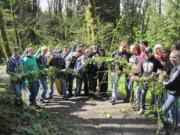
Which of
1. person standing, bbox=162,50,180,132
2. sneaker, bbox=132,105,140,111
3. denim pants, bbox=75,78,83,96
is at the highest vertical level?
person standing, bbox=162,50,180,132

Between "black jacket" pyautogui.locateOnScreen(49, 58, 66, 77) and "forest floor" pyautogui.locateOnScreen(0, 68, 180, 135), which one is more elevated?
"black jacket" pyautogui.locateOnScreen(49, 58, 66, 77)

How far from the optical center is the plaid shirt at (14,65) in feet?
40.0

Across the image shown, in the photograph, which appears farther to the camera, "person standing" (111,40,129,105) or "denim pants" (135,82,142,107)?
"person standing" (111,40,129,105)

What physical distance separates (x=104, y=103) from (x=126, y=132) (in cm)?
372

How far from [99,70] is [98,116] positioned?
120 inches

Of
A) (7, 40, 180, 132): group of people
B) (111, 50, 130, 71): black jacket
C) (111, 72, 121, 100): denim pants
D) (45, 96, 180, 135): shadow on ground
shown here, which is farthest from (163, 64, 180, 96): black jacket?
(111, 72, 121, 100): denim pants

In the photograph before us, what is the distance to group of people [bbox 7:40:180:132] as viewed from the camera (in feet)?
31.7

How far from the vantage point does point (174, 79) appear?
29.5 feet

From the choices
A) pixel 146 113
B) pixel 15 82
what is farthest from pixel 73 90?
pixel 146 113

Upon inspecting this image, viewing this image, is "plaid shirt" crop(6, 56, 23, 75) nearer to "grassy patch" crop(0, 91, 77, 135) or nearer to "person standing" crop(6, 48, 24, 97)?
"person standing" crop(6, 48, 24, 97)

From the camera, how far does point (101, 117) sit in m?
11.5

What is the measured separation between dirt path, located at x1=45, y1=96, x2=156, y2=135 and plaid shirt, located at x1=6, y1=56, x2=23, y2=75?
1.53 meters

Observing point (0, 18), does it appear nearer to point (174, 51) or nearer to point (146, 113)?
point (146, 113)

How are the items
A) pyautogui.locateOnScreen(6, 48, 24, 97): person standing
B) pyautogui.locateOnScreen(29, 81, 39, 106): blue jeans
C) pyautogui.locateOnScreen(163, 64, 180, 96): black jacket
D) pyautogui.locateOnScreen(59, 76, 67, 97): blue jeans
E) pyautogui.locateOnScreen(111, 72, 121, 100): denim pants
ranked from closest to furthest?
pyautogui.locateOnScreen(163, 64, 180, 96): black jacket
pyautogui.locateOnScreen(6, 48, 24, 97): person standing
pyautogui.locateOnScreen(29, 81, 39, 106): blue jeans
pyautogui.locateOnScreen(111, 72, 121, 100): denim pants
pyautogui.locateOnScreen(59, 76, 67, 97): blue jeans
